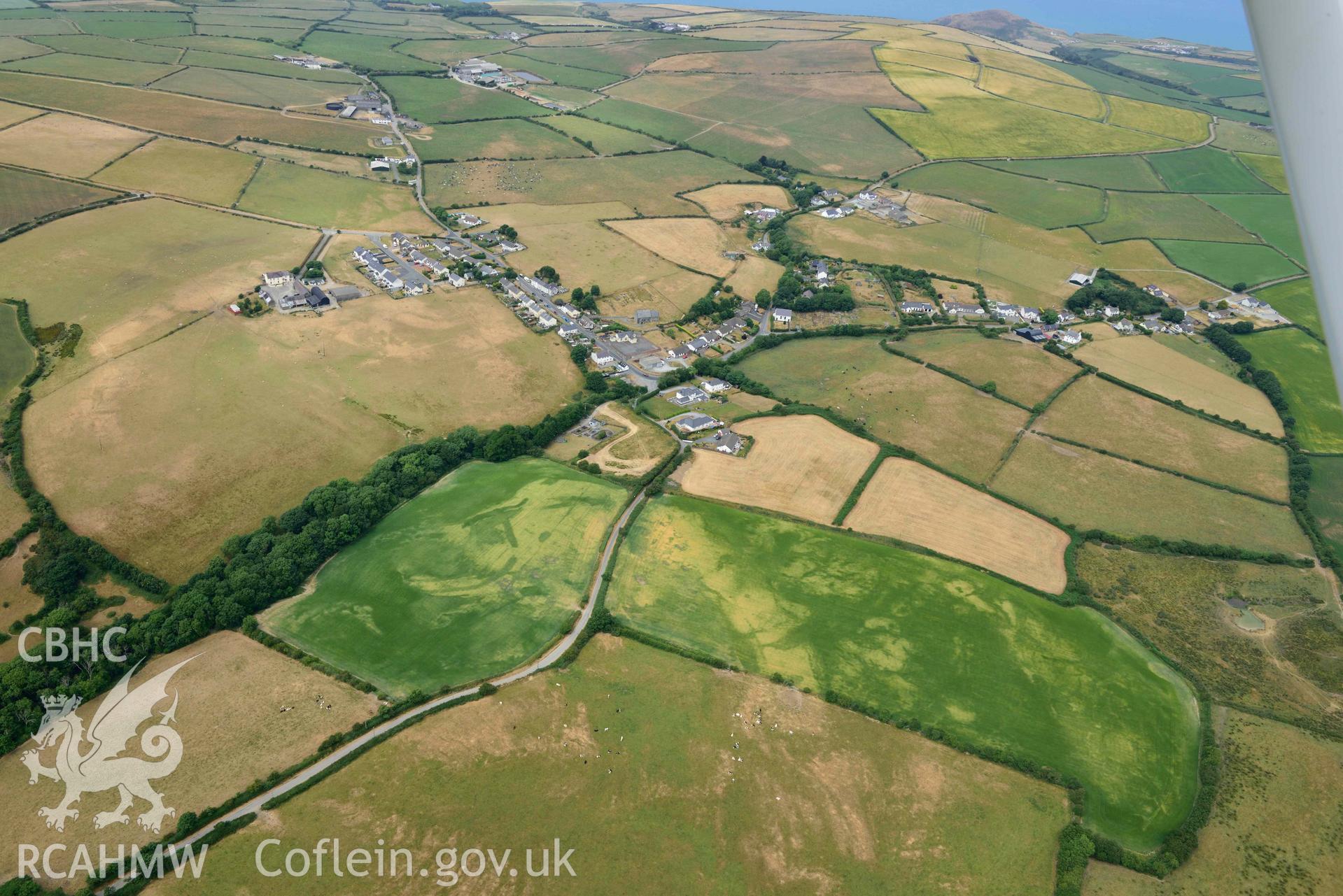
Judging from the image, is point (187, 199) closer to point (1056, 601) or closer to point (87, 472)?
point (87, 472)

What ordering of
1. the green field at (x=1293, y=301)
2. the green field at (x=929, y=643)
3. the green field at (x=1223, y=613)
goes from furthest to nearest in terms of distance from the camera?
the green field at (x=1293, y=301) → the green field at (x=1223, y=613) → the green field at (x=929, y=643)

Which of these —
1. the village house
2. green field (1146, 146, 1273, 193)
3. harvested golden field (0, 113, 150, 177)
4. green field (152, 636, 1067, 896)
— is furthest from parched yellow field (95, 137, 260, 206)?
green field (1146, 146, 1273, 193)

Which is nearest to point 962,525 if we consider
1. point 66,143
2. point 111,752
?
point 111,752

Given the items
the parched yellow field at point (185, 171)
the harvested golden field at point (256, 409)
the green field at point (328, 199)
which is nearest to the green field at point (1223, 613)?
the harvested golden field at point (256, 409)

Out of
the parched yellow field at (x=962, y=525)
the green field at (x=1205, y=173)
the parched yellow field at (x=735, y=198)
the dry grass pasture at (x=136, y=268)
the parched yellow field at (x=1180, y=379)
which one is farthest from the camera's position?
the green field at (x=1205, y=173)

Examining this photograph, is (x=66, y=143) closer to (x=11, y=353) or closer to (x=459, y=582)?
(x=11, y=353)

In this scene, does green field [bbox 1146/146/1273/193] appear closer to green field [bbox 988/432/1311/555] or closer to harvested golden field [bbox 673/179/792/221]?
harvested golden field [bbox 673/179/792/221]

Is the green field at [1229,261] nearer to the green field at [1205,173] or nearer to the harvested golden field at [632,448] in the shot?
the green field at [1205,173]
